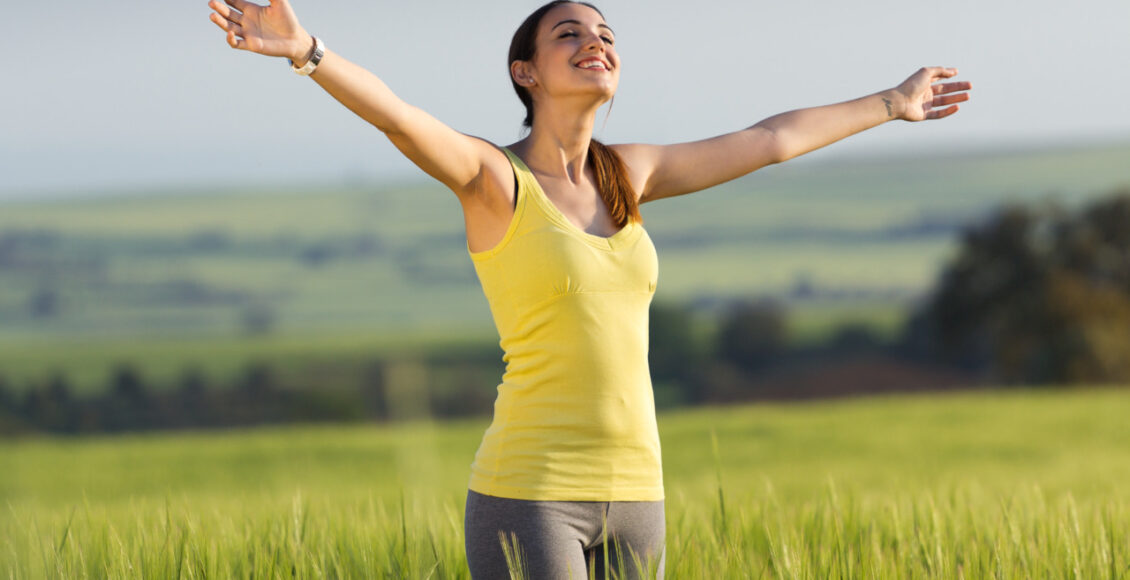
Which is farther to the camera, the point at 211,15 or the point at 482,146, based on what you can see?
the point at 482,146

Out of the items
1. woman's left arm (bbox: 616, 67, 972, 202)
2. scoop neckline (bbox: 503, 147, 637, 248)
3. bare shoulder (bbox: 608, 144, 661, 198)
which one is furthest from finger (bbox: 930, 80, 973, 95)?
scoop neckline (bbox: 503, 147, 637, 248)

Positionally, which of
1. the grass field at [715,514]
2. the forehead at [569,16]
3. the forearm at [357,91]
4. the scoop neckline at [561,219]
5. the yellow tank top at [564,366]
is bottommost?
the grass field at [715,514]

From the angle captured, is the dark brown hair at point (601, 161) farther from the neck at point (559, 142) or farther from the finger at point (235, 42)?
the finger at point (235, 42)

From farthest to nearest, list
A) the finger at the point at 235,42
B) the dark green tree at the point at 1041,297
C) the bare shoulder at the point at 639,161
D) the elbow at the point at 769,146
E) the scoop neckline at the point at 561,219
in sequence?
the dark green tree at the point at 1041,297 < the elbow at the point at 769,146 < the bare shoulder at the point at 639,161 < the scoop neckline at the point at 561,219 < the finger at the point at 235,42

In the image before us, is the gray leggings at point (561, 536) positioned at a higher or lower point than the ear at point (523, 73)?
lower

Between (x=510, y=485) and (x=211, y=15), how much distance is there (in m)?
1.32

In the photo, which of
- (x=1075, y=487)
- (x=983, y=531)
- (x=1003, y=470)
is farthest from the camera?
(x=1003, y=470)

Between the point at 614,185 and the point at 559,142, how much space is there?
Result: 0.19 meters

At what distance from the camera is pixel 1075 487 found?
8.84 meters

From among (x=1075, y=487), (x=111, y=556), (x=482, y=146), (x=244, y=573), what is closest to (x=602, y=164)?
(x=482, y=146)

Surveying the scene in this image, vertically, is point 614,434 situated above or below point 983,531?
above

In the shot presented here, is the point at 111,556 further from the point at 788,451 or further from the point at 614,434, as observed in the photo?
the point at 788,451

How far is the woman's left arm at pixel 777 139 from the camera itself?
306cm

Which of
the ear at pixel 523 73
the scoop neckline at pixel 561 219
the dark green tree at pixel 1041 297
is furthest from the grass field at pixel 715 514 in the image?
the dark green tree at pixel 1041 297
